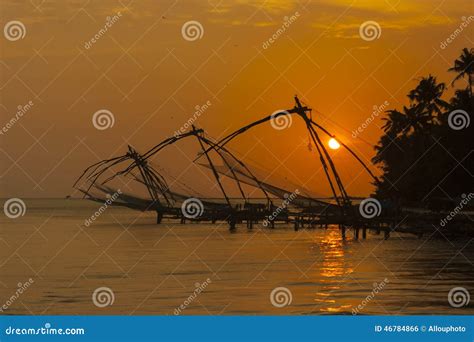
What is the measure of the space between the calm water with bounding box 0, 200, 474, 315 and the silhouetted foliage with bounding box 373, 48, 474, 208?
7.00 meters

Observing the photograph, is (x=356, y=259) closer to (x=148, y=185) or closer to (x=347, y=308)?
(x=347, y=308)

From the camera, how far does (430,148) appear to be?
203ft

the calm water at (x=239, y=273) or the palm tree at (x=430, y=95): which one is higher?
the palm tree at (x=430, y=95)

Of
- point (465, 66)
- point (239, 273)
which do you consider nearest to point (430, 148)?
point (465, 66)

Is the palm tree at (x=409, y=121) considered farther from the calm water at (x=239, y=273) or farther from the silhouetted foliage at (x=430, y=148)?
the calm water at (x=239, y=273)

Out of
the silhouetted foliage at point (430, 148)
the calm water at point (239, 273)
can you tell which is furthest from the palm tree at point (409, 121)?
the calm water at point (239, 273)

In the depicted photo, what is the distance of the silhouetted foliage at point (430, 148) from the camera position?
185 ft

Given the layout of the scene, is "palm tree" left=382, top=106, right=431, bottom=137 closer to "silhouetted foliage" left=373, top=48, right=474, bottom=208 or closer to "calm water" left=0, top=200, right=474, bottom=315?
"silhouetted foliage" left=373, top=48, right=474, bottom=208

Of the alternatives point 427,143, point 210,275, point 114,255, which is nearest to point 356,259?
point 210,275

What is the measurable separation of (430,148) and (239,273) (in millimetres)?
32774

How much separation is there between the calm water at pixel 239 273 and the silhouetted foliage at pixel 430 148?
700cm

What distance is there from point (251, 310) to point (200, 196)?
153ft

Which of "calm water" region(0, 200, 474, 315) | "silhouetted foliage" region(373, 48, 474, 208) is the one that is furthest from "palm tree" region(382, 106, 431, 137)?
"calm water" region(0, 200, 474, 315)

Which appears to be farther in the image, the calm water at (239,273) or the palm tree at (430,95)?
the palm tree at (430,95)
